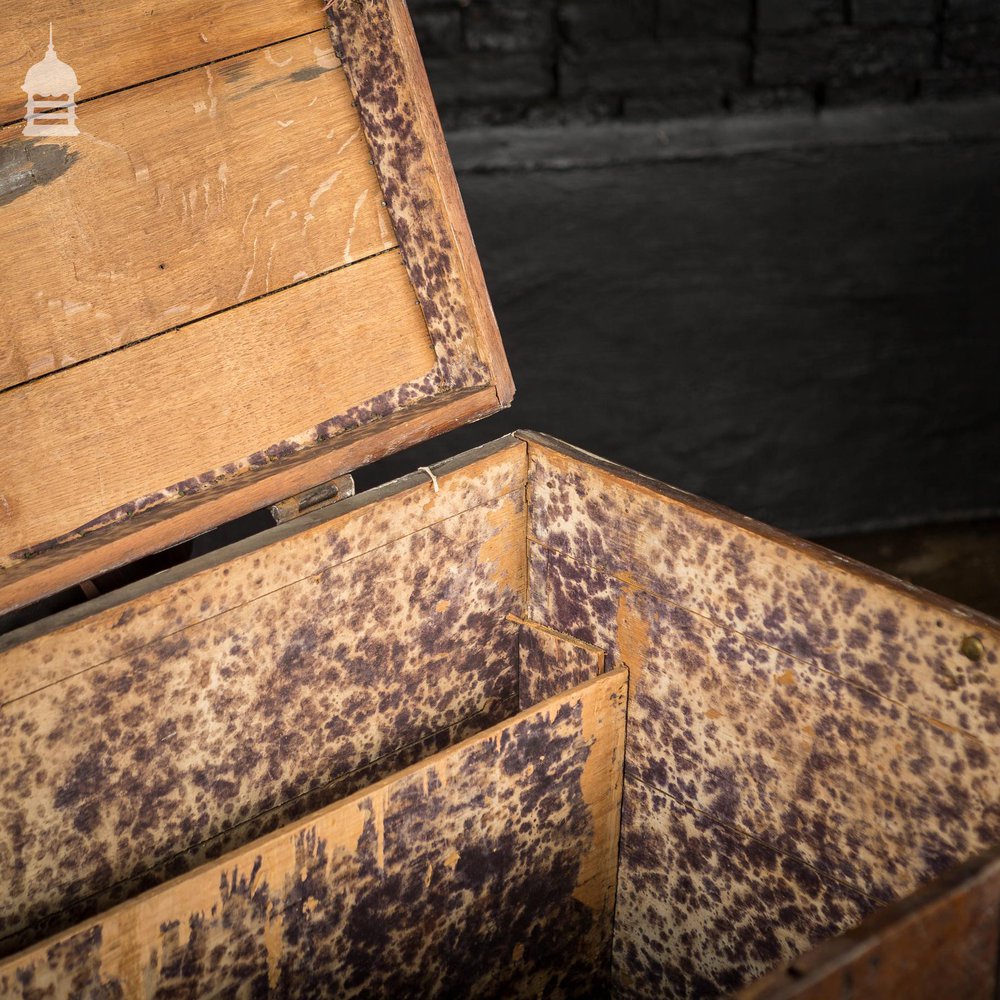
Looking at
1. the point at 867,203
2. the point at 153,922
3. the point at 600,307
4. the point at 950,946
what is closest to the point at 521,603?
the point at 153,922

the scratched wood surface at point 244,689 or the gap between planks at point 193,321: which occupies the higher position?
the gap between planks at point 193,321

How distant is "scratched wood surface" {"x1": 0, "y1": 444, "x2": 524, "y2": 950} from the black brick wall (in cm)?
144

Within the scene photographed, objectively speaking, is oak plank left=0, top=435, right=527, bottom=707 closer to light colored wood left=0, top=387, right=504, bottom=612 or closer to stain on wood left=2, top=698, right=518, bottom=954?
light colored wood left=0, top=387, right=504, bottom=612

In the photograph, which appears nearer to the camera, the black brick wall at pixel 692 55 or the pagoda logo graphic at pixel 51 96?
the pagoda logo graphic at pixel 51 96

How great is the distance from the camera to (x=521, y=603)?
180 centimetres

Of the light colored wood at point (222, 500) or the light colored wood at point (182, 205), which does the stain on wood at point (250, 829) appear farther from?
the light colored wood at point (182, 205)

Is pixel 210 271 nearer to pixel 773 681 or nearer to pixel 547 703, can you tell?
pixel 547 703

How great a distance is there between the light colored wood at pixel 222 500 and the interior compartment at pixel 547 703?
0.16 ft

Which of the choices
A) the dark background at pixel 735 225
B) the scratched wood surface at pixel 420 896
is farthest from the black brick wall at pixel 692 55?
the scratched wood surface at pixel 420 896

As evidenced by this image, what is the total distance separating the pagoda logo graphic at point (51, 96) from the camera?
4.30ft

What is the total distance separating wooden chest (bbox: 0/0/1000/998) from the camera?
4.44 ft

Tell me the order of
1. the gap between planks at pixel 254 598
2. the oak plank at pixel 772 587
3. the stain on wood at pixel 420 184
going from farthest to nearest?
the stain on wood at pixel 420 184
the gap between planks at pixel 254 598
the oak plank at pixel 772 587

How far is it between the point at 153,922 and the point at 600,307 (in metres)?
1.95

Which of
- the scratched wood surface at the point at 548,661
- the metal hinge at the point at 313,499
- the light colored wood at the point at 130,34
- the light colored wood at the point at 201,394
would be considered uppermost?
the light colored wood at the point at 130,34
